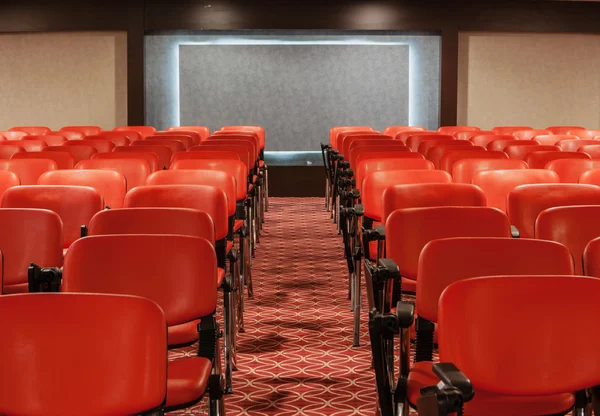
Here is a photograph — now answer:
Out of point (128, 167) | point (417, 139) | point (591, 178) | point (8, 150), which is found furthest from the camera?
point (417, 139)

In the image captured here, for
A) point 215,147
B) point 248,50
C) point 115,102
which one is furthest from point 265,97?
point 215,147

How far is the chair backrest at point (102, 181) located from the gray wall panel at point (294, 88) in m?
12.0

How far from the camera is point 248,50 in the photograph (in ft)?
59.1

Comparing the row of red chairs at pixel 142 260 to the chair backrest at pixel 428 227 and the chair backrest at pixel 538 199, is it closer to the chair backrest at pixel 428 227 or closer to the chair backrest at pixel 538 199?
the chair backrest at pixel 428 227

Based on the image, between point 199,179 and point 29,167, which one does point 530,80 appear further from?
point 199,179

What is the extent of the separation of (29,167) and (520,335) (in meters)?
5.57

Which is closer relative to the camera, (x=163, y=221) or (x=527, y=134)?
(x=163, y=221)

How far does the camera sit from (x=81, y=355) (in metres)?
2.35

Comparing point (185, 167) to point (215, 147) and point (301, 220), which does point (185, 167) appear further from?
point (301, 220)

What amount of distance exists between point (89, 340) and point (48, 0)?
50.5 feet

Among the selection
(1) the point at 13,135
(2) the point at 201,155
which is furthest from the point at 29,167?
(1) the point at 13,135

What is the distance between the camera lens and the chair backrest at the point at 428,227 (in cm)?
414

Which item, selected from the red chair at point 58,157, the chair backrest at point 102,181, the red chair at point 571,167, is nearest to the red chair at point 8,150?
the red chair at point 58,157

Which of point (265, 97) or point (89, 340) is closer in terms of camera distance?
point (89, 340)
